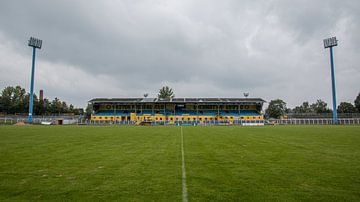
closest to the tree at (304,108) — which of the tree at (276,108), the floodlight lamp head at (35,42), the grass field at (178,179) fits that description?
the tree at (276,108)

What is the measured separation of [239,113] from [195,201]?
63.6 meters

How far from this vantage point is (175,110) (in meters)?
68.4

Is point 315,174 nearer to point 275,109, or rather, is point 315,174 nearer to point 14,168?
point 14,168

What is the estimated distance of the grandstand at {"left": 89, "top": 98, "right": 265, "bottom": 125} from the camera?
63.3 meters

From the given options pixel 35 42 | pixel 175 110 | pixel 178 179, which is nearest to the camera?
pixel 178 179

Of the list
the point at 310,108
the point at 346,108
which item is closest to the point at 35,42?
the point at 346,108

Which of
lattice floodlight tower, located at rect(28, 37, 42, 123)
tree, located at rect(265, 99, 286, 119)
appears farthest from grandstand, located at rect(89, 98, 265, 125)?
tree, located at rect(265, 99, 286, 119)

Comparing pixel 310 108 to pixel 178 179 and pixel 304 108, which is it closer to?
pixel 304 108

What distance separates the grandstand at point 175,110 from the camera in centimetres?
6330

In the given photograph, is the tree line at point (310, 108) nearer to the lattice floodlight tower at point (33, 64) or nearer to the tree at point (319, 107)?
the tree at point (319, 107)

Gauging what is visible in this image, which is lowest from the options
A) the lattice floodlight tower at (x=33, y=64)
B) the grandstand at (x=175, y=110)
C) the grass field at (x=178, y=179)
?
the grass field at (x=178, y=179)

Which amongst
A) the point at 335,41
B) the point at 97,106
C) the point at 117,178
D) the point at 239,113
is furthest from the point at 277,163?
the point at 97,106

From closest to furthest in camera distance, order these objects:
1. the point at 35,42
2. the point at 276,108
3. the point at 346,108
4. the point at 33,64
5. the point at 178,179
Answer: the point at 178,179 < the point at 33,64 < the point at 35,42 < the point at 346,108 < the point at 276,108

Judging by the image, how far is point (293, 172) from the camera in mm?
5566
